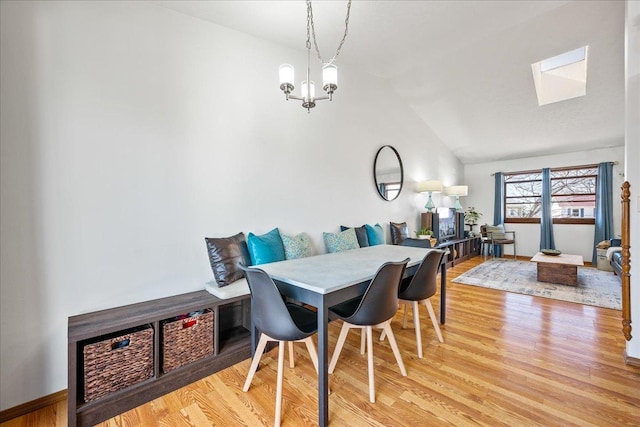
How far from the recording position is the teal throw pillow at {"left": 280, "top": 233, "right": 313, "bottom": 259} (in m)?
2.77

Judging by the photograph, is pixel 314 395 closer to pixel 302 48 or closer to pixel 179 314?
pixel 179 314

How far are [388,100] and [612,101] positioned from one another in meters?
3.24

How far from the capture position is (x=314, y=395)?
1752 millimetres

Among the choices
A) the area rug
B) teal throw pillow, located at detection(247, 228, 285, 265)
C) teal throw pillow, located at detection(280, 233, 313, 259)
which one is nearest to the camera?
teal throw pillow, located at detection(247, 228, 285, 265)

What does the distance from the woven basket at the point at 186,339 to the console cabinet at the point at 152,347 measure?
0.02 meters

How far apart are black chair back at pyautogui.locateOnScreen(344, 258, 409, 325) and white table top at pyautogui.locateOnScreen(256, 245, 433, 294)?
0.36 ft

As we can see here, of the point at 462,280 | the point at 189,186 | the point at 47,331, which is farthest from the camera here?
the point at 462,280

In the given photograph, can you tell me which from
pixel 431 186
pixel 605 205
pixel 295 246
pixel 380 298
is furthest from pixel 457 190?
pixel 380 298

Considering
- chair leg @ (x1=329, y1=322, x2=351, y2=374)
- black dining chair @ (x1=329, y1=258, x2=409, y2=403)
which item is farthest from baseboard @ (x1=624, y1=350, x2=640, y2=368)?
chair leg @ (x1=329, y1=322, x2=351, y2=374)

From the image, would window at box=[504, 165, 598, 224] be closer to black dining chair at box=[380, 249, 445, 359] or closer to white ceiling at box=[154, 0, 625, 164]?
white ceiling at box=[154, 0, 625, 164]

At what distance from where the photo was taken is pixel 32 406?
163 cm

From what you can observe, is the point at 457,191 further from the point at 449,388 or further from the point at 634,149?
the point at 449,388

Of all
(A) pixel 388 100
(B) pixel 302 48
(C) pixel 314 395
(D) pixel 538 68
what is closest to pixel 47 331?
(C) pixel 314 395

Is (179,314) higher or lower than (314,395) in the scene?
higher
